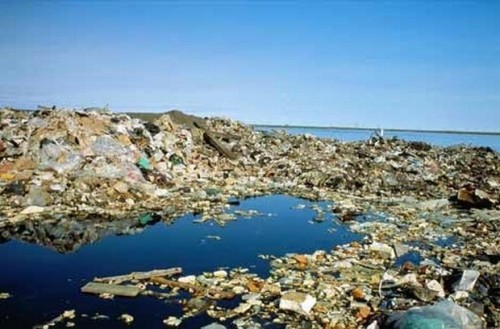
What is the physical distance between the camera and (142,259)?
18.9ft

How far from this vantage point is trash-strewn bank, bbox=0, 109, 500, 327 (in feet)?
A: 15.4

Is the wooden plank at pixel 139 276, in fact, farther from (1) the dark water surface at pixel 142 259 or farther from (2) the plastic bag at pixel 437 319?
(2) the plastic bag at pixel 437 319

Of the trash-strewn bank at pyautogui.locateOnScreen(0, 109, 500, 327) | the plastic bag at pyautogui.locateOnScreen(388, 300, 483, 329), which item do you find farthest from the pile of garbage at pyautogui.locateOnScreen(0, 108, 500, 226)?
the plastic bag at pyautogui.locateOnScreen(388, 300, 483, 329)

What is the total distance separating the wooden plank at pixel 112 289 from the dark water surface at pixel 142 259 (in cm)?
8

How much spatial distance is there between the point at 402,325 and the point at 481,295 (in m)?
1.56

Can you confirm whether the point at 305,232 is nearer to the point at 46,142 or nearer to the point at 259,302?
the point at 259,302

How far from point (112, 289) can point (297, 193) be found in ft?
25.0

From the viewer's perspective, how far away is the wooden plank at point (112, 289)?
4.45m

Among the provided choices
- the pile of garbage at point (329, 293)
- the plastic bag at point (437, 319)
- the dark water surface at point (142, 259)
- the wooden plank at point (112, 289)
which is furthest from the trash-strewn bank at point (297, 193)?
the wooden plank at point (112, 289)

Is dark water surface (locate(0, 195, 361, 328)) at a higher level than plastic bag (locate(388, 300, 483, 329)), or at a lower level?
lower

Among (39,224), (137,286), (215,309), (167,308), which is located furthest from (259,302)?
(39,224)

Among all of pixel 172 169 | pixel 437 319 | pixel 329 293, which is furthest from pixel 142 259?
pixel 172 169

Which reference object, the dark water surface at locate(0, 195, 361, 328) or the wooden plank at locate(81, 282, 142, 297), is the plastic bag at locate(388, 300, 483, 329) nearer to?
the dark water surface at locate(0, 195, 361, 328)

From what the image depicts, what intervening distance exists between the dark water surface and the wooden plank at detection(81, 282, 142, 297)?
85mm
